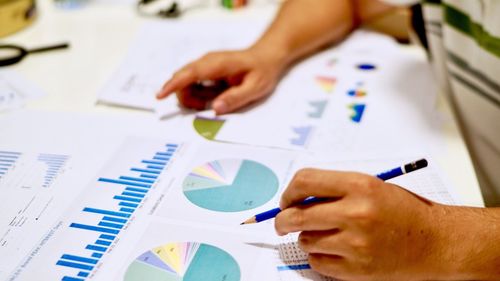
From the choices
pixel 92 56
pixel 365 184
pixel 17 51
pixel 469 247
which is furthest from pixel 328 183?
pixel 17 51

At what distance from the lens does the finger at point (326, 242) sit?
527 millimetres

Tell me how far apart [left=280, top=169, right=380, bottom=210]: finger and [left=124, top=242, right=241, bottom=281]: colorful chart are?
0.11m

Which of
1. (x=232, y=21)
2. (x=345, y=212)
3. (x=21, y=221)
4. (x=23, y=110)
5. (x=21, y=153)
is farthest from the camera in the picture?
(x=232, y=21)

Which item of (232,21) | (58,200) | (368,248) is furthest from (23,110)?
(368,248)

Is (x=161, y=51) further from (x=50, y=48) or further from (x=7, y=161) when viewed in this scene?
(x=7, y=161)

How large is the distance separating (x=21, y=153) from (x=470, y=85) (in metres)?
0.72

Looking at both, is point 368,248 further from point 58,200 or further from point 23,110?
point 23,110

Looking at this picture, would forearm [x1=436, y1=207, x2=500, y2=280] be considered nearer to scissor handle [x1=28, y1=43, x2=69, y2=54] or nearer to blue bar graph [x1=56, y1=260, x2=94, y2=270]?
blue bar graph [x1=56, y1=260, x2=94, y2=270]

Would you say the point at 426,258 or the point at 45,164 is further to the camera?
the point at 45,164

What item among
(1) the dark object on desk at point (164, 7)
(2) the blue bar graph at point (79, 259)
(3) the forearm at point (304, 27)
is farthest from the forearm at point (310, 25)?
(2) the blue bar graph at point (79, 259)

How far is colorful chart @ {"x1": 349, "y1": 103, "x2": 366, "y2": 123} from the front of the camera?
32.0 inches

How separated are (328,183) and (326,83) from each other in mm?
400

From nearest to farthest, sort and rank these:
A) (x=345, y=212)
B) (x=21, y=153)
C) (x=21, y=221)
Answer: (x=345, y=212) < (x=21, y=221) < (x=21, y=153)

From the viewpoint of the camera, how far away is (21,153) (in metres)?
0.74
